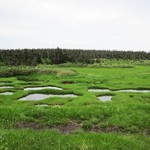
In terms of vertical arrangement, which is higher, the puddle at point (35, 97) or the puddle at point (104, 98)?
the puddle at point (104, 98)

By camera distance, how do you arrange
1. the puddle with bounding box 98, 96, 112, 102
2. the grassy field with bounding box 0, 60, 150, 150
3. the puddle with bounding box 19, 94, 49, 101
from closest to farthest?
the grassy field with bounding box 0, 60, 150, 150 → the puddle with bounding box 98, 96, 112, 102 → the puddle with bounding box 19, 94, 49, 101

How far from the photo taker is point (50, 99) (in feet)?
125

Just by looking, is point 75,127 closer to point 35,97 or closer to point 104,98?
point 104,98

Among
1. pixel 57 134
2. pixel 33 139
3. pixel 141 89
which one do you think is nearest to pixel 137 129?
pixel 57 134

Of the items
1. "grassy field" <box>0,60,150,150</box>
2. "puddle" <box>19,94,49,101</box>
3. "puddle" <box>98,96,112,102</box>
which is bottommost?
"puddle" <box>19,94,49,101</box>

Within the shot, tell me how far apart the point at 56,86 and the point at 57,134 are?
124 ft

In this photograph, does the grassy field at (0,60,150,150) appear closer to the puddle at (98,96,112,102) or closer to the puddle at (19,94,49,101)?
the puddle at (98,96,112,102)

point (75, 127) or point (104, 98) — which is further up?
point (75, 127)

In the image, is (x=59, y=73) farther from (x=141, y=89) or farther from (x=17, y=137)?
(x=17, y=137)

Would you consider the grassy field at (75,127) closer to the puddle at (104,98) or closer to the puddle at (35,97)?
the puddle at (104,98)

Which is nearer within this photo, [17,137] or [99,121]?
[17,137]

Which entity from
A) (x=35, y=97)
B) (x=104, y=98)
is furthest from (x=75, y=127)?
(x=35, y=97)

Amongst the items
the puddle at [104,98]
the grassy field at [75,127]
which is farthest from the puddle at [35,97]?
the puddle at [104,98]

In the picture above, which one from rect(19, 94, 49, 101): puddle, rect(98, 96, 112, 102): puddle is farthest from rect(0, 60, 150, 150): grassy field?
rect(19, 94, 49, 101): puddle
